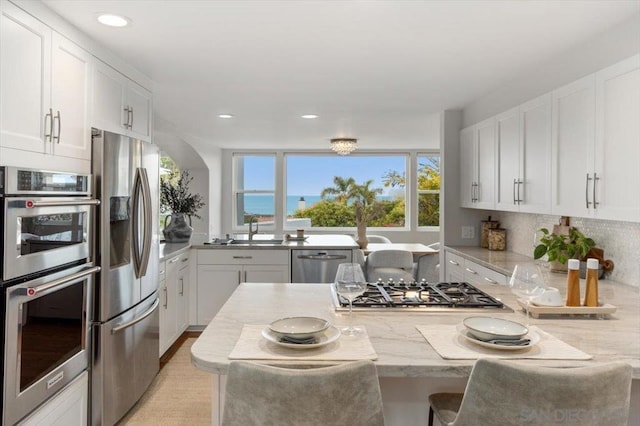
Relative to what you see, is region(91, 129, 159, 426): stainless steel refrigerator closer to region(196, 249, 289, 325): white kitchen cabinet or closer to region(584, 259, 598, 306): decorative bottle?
region(196, 249, 289, 325): white kitchen cabinet

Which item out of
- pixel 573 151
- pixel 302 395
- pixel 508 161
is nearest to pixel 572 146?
pixel 573 151

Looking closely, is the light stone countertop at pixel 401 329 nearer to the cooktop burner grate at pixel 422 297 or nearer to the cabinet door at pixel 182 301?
the cooktop burner grate at pixel 422 297

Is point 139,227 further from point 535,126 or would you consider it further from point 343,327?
point 535,126

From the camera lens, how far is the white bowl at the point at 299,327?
4.44 ft

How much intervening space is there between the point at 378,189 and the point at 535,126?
5347 mm

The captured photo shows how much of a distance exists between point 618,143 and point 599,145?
13cm

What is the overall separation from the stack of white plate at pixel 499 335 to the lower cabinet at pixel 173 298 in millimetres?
2796

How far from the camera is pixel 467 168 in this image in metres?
4.25

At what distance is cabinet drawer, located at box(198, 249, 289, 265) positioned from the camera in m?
4.46

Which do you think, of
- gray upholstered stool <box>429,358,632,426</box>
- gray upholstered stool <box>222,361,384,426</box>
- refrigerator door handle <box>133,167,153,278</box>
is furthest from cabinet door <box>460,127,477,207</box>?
gray upholstered stool <box>222,361,384,426</box>

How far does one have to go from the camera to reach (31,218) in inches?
71.6

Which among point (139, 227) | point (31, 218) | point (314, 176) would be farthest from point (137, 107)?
point (314, 176)

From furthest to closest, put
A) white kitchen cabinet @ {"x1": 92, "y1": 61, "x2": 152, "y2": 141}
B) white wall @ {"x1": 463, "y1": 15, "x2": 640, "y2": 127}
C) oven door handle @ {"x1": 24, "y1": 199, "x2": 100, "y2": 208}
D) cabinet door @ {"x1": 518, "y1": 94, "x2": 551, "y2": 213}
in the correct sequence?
1. cabinet door @ {"x1": 518, "y1": 94, "x2": 551, "y2": 213}
2. white kitchen cabinet @ {"x1": 92, "y1": 61, "x2": 152, "y2": 141}
3. white wall @ {"x1": 463, "y1": 15, "x2": 640, "y2": 127}
4. oven door handle @ {"x1": 24, "y1": 199, "x2": 100, "y2": 208}

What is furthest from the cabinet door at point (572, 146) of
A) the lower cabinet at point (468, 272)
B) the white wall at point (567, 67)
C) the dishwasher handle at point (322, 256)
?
the dishwasher handle at point (322, 256)
